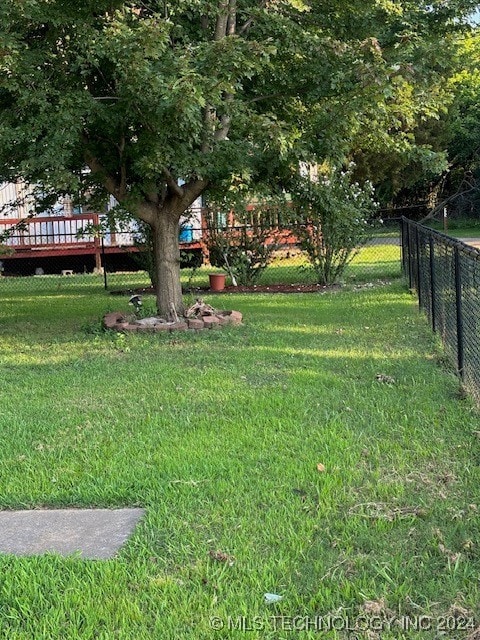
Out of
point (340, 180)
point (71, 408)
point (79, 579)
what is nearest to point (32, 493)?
point (79, 579)

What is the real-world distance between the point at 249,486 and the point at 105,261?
13309 mm

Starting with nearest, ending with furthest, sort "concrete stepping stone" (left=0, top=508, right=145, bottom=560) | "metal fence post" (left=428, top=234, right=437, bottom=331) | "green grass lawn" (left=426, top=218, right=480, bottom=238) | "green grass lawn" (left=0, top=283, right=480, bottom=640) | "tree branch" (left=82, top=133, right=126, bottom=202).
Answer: "green grass lawn" (left=0, top=283, right=480, bottom=640), "concrete stepping stone" (left=0, top=508, right=145, bottom=560), "metal fence post" (left=428, top=234, right=437, bottom=331), "tree branch" (left=82, top=133, right=126, bottom=202), "green grass lawn" (left=426, top=218, right=480, bottom=238)

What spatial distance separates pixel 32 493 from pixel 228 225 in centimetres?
1129

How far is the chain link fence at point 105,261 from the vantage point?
15.7m

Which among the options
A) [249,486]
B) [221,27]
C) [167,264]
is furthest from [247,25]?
[249,486]

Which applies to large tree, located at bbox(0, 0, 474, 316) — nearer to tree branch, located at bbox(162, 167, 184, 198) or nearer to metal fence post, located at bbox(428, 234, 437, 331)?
tree branch, located at bbox(162, 167, 184, 198)

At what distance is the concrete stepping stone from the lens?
310cm

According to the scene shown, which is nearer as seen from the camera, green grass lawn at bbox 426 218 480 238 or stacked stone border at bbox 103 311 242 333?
stacked stone border at bbox 103 311 242 333

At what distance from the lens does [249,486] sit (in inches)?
144

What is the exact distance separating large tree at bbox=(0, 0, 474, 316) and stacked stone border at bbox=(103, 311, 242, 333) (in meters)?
0.32

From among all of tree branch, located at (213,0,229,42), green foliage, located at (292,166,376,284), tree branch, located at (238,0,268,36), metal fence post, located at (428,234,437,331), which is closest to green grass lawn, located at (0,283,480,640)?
metal fence post, located at (428,234,437,331)

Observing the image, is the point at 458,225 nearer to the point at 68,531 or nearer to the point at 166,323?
the point at 166,323

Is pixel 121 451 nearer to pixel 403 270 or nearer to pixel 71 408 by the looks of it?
pixel 71 408

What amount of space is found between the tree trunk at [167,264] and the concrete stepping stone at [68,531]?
5867mm
